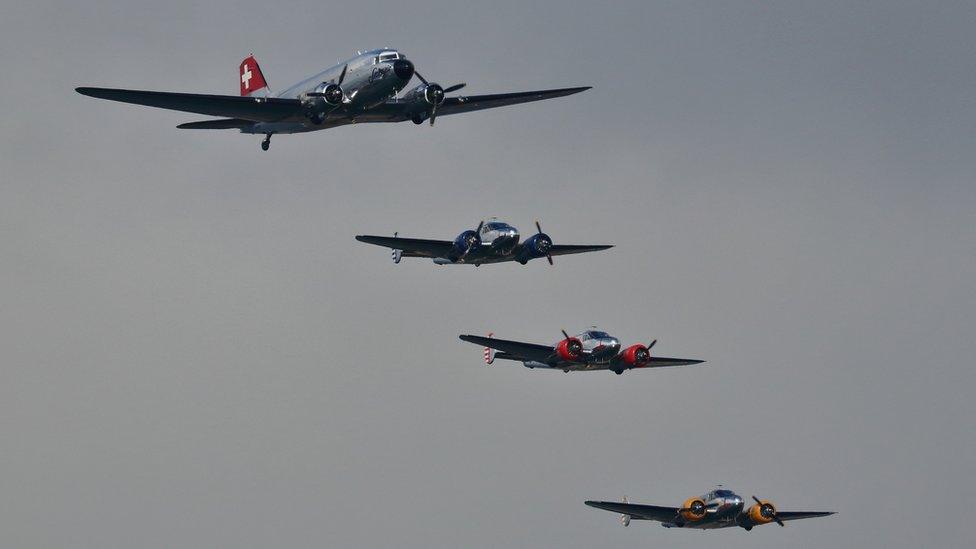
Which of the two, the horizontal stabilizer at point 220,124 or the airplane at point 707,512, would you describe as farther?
the airplane at point 707,512

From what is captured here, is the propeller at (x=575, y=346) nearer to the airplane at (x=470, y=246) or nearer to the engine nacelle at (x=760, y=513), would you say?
the airplane at (x=470, y=246)

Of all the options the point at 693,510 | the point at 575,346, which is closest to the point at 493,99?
the point at 575,346

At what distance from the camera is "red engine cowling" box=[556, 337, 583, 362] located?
104 m

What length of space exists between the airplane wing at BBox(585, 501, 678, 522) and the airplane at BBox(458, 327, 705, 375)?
32.6 ft

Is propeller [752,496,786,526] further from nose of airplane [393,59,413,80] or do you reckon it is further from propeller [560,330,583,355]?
nose of airplane [393,59,413,80]

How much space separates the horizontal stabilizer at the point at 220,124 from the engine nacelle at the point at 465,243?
17.7 m

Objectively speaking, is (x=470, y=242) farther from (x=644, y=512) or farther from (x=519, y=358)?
(x=644, y=512)

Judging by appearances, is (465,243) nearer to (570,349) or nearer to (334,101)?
(570,349)

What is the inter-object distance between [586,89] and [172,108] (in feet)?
77.1

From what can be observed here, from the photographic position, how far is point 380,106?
87125 millimetres

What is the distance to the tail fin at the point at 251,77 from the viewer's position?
10394 cm

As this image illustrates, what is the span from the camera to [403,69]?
82.0 meters

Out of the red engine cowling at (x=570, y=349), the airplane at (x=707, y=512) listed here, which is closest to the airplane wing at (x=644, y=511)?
the airplane at (x=707, y=512)

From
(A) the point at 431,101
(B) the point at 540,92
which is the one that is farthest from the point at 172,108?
(B) the point at 540,92
